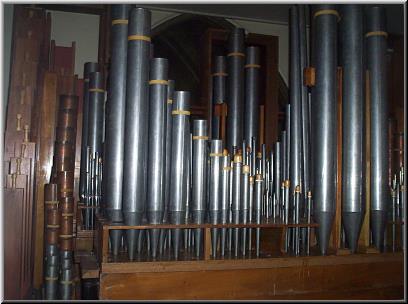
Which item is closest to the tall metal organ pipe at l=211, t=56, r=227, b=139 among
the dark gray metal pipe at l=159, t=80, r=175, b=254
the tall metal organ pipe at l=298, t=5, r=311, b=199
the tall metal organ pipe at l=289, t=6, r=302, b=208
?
the tall metal organ pipe at l=289, t=6, r=302, b=208

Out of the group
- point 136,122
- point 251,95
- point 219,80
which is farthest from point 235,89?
point 136,122

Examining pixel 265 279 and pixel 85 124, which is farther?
pixel 85 124

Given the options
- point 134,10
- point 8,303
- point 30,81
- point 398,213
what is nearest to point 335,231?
point 398,213

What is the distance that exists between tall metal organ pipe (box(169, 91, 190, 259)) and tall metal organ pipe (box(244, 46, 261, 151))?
5.93ft

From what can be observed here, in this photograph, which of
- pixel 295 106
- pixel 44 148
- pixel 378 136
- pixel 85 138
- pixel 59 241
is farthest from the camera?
pixel 85 138

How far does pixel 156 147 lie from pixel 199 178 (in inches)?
15.0

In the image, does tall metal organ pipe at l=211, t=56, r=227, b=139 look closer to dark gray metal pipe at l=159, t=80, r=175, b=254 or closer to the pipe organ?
the pipe organ

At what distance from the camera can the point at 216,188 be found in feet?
10.5

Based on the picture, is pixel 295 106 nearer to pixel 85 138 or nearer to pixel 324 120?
pixel 324 120

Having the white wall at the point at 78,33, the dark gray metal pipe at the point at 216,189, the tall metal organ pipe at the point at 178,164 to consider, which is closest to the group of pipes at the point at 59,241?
the tall metal organ pipe at the point at 178,164

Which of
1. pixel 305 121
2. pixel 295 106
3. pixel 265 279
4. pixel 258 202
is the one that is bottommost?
pixel 265 279

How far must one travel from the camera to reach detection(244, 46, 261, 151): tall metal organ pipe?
4.98 m

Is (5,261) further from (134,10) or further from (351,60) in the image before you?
(351,60)

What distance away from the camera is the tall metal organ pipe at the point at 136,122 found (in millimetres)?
3064
